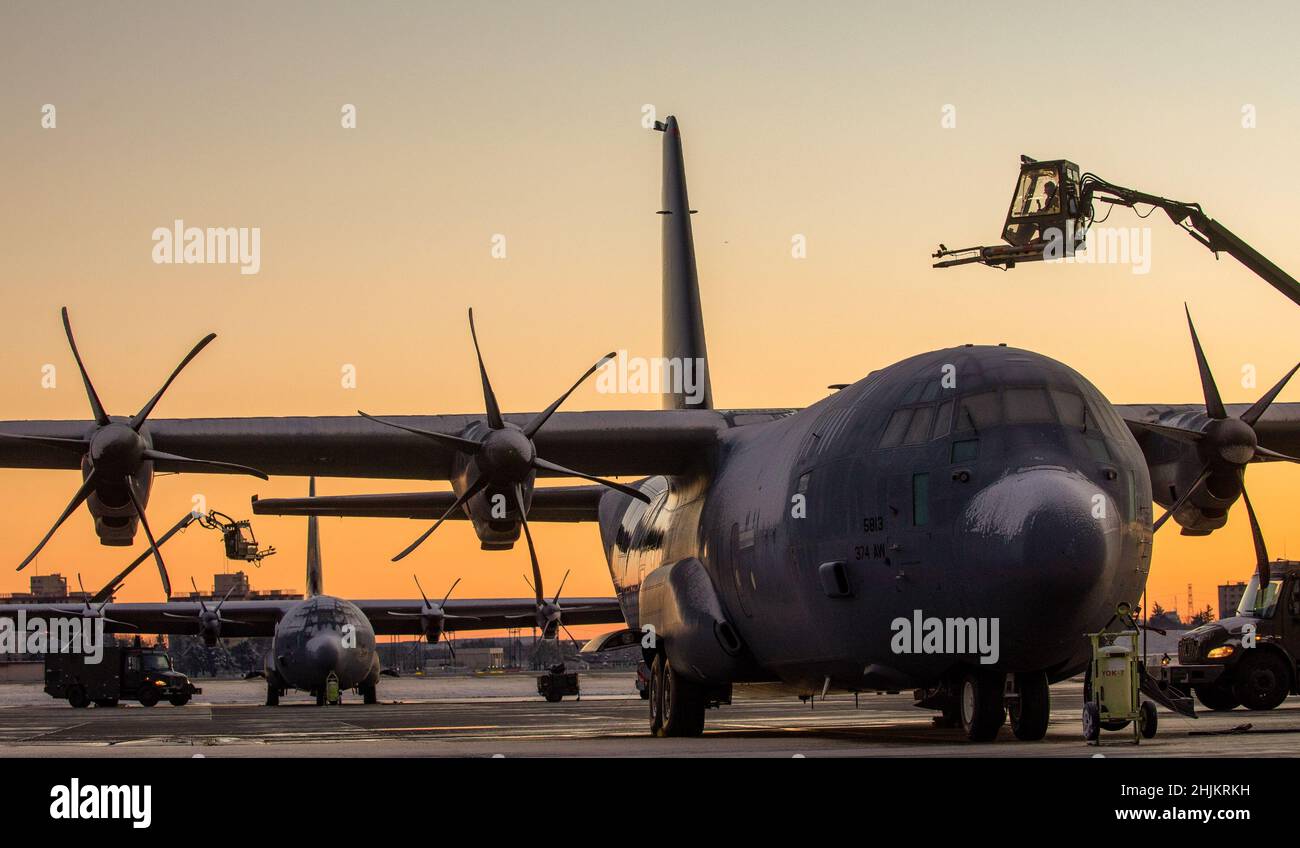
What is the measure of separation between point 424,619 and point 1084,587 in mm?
49148

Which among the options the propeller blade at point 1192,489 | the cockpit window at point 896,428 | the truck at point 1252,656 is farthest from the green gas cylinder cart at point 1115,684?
the truck at point 1252,656

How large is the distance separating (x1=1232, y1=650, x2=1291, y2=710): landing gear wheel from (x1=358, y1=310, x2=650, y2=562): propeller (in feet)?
37.0

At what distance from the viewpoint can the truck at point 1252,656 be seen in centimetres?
2550

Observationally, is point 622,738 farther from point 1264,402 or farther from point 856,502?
point 1264,402

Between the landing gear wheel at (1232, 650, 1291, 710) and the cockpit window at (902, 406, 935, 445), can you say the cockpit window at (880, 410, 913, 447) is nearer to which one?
the cockpit window at (902, 406, 935, 445)

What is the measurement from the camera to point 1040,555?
43.2 feet

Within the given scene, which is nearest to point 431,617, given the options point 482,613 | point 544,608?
point 482,613

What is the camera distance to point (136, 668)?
57406mm

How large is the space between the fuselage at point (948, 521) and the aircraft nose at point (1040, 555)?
14mm

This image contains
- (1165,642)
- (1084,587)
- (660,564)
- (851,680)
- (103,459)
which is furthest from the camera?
(1165,642)
